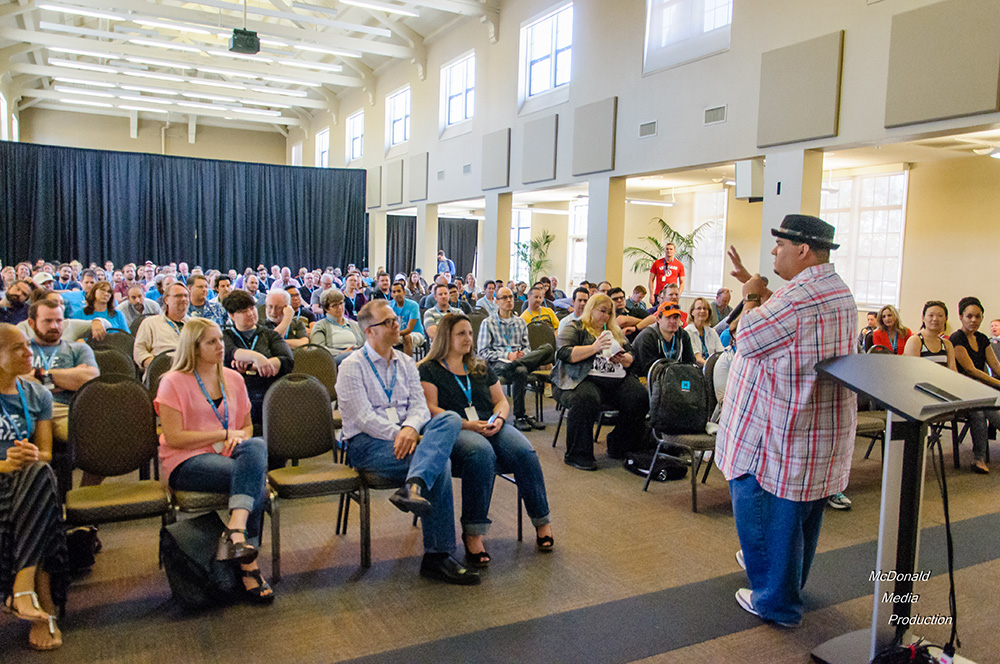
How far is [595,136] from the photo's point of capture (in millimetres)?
10500

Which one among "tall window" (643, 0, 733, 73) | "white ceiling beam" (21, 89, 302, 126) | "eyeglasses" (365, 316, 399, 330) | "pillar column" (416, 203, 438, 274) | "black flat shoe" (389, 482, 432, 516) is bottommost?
"black flat shoe" (389, 482, 432, 516)

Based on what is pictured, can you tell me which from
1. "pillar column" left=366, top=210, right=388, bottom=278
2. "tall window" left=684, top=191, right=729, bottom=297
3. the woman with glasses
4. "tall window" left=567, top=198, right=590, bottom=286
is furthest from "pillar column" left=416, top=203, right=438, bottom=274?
the woman with glasses

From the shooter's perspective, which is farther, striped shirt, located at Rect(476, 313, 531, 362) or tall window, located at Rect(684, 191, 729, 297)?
tall window, located at Rect(684, 191, 729, 297)

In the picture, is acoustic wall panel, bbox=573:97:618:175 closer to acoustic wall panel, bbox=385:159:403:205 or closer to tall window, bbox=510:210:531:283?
acoustic wall panel, bbox=385:159:403:205

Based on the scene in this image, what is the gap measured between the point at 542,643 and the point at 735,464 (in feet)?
3.30

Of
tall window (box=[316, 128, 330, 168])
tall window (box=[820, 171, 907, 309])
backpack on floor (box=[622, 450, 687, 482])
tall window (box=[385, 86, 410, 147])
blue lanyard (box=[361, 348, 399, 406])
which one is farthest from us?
tall window (box=[316, 128, 330, 168])

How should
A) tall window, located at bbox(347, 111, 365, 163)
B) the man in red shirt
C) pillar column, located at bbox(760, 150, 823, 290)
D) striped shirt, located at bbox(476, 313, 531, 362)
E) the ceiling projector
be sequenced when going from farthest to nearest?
tall window, located at bbox(347, 111, 365, 163) < the ceiling projector < the man in red shirt < pillar column, located at bbox(760, 150, 823, 290) < striped shirt, located at bbox(476, 313, 531, 362)

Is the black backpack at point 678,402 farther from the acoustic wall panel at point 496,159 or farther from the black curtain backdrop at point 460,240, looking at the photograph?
the black curtain backdrop at point 460,240

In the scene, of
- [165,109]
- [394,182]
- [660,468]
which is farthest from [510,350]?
[165,109]

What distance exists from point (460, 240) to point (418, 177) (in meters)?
7.12

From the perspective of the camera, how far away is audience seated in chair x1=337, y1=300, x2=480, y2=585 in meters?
3.08

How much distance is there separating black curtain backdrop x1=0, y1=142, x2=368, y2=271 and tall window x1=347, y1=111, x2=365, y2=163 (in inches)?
52.4

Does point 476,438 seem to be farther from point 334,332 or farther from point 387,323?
point 334,332

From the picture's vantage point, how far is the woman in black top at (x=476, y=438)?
3264 mm
